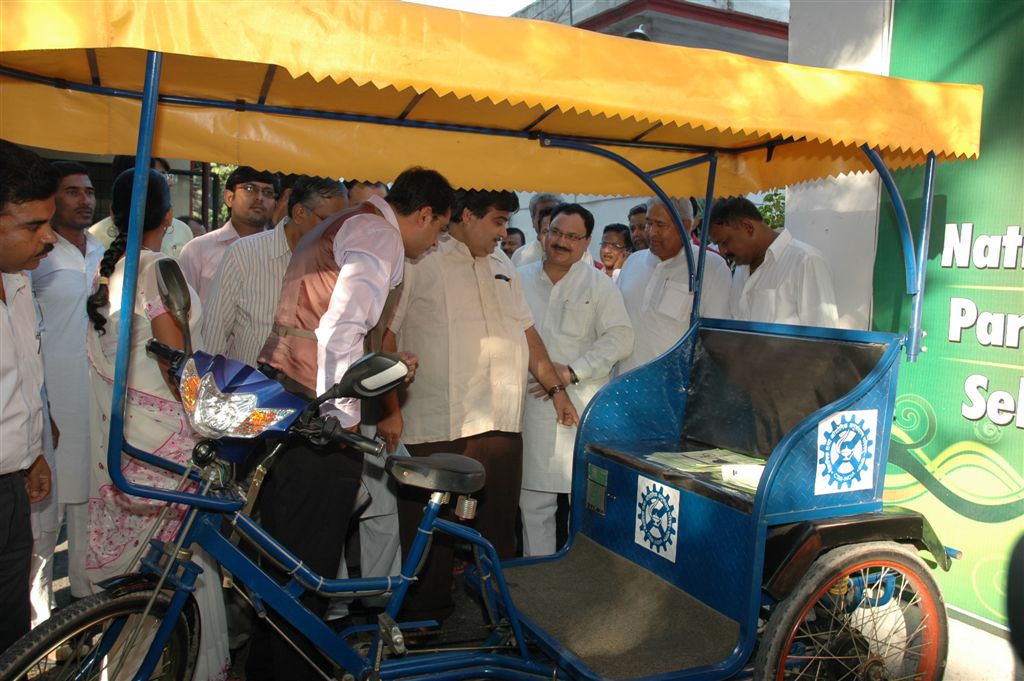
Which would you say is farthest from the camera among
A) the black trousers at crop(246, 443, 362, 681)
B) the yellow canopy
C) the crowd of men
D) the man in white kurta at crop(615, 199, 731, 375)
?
the man in white kurta at crop(615, 199, 731, 375)

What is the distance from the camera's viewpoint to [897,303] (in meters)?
4.27

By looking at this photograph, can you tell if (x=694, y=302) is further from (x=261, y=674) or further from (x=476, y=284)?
(x=261, y=674)

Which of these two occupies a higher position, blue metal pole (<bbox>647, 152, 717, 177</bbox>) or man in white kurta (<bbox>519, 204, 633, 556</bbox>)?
blue metal pole (<bbox>647, 152, 717, 177</bbox>)

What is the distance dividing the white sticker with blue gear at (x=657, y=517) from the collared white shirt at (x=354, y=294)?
1.25 m

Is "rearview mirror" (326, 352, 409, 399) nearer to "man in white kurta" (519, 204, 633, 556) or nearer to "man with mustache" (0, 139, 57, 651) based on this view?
"man with mustache" (0, 139, 57, 651)

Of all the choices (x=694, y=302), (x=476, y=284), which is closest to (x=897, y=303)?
(x=694, y=302)

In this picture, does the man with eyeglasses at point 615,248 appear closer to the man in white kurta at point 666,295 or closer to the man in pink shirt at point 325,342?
the man in white kurta at point 666,295

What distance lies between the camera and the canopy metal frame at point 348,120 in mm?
2209

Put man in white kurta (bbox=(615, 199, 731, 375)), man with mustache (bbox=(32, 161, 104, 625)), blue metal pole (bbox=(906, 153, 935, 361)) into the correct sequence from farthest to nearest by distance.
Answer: man in white kurta (bbox=(615, 199, 731, 375)), man with mustache (bbox=(32, 161, 104, 625)), blue metal pole (bbox=(906, 153, 935, 361))

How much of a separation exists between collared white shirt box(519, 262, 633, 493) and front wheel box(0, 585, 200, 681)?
7.77 ft

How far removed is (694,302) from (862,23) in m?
1.81

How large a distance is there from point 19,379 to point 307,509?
1052mm

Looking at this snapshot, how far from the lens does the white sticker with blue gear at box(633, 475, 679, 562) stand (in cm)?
333

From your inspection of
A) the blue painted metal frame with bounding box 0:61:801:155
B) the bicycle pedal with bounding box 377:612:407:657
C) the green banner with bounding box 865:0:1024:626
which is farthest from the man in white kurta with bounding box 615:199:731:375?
the bicycle pedal with bounding box 377:612:407:657
